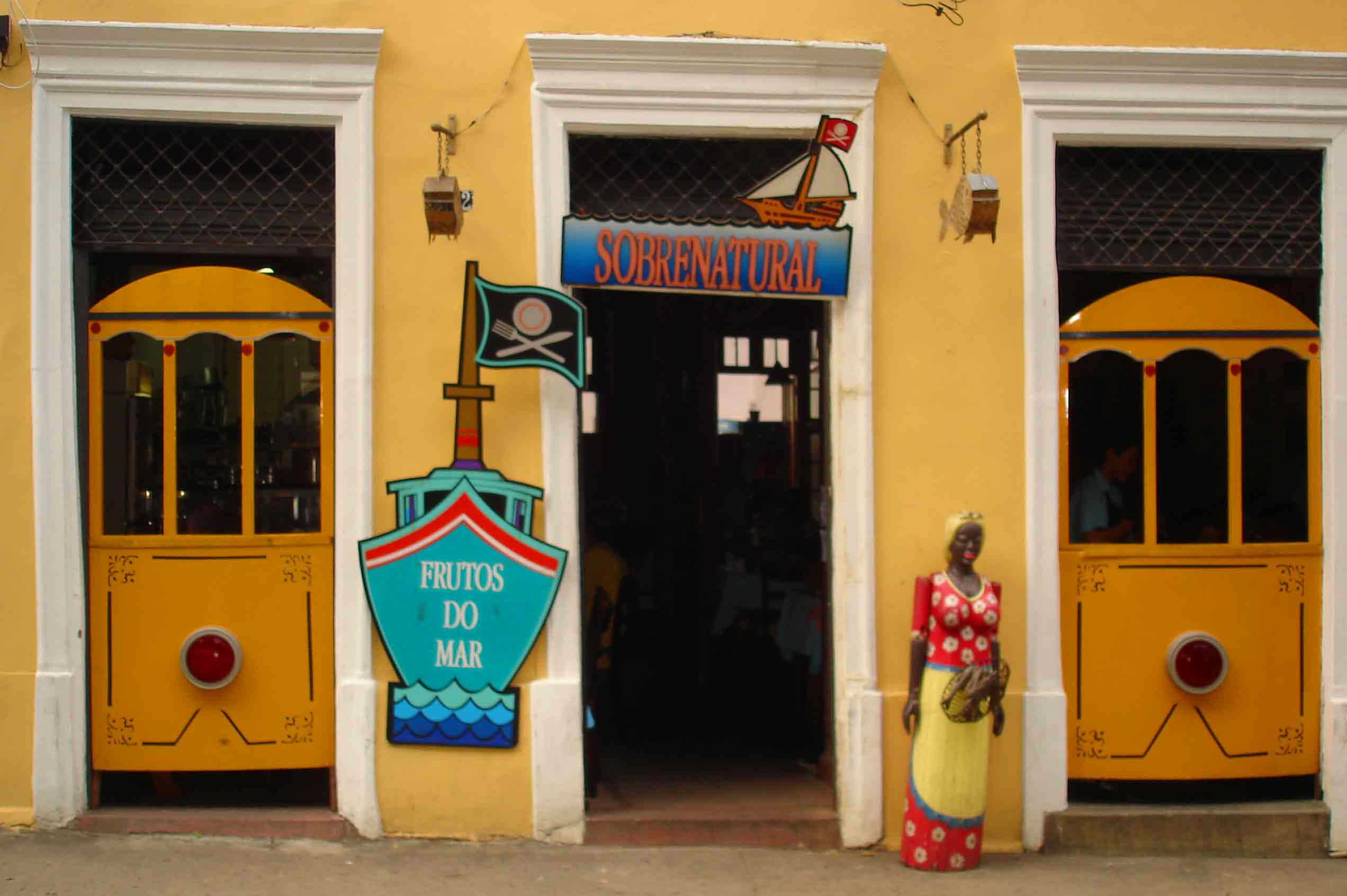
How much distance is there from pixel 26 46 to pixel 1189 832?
687 cm

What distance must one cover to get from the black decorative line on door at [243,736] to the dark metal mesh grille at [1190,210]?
4.68 m

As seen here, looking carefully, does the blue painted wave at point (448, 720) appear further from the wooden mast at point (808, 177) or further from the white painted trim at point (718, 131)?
the wooden mast at point (808, 177)

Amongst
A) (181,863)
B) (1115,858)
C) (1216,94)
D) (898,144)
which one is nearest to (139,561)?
(181,863)

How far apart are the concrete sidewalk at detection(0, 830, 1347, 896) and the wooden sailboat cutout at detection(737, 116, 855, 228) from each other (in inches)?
121

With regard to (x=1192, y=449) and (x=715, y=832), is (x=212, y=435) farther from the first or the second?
(x=1192, y=449)

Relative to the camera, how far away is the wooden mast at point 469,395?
609cm

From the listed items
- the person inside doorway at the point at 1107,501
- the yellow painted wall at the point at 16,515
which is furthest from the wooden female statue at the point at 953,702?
the yellow painted wall at the point at 16,515

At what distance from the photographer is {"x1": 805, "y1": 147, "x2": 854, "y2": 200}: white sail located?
6.12m

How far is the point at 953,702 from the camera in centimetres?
572

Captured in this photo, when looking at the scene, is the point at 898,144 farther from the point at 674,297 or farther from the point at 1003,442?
the point at 674,297

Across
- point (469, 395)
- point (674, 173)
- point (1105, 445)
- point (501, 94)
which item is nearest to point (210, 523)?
point (469, 395)

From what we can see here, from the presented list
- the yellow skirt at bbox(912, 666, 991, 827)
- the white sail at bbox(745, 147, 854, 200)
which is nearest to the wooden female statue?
the yellow skirt at bbox(912, 666, 991, 827)

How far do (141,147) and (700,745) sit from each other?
15.4ft

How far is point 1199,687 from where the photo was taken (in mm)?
6348
